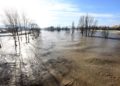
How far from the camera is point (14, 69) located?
13.1 meters

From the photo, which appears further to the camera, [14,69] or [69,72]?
[14,69]

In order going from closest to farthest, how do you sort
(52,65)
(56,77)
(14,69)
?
(56,77) → (14,69) → (52,65)

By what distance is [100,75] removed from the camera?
11680 mm

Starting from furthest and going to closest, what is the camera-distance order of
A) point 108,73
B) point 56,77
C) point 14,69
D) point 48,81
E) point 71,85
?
point 14,69
point 108,73
point 56,77
point 48,81
point 71,85

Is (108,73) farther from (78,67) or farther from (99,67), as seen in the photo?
(78,67)

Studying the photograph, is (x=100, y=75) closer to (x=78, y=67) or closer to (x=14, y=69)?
(x=78, y=67)

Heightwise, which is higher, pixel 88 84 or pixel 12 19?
pixel 12 19

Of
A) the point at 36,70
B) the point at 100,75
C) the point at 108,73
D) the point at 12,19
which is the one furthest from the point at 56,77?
the point at 12,19

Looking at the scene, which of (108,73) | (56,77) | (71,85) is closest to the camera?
(71,85)

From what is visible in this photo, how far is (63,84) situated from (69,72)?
2.51 m

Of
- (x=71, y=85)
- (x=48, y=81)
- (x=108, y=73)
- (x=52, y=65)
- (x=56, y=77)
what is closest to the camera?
(x=71, y=85)

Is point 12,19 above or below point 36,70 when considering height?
above

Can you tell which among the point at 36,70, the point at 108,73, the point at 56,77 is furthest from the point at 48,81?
the point at 108,73

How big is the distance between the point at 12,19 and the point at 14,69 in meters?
21.7
